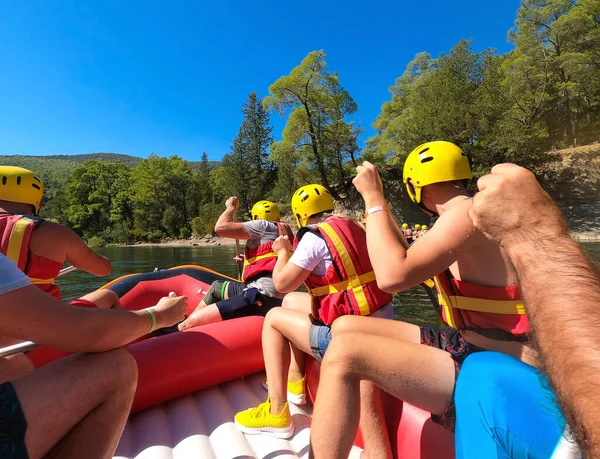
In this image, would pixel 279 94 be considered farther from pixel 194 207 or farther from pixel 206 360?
pixel 206 360

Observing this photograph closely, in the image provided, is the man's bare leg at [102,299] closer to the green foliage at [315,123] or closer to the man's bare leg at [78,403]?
the man's bare leg at [78,403]

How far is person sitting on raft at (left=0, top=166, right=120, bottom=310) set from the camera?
1.88 meters

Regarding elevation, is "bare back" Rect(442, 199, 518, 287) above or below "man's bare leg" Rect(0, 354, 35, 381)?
above

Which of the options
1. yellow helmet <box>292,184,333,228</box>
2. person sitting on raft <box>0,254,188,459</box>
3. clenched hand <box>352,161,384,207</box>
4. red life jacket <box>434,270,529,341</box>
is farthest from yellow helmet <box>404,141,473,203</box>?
person sitting on raft <box>0,254,188,459</box>

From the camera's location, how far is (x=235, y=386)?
2.71m

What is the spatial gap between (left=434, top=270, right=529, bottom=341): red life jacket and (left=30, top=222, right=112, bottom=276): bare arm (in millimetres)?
2052

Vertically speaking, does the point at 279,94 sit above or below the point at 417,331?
above

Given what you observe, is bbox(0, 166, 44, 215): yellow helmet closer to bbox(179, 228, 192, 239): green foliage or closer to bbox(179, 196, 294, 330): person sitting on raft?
bbox(179, 196, 294, 330): person sitting on raft

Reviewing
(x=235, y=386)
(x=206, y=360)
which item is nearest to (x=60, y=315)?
(x=206, y=360)

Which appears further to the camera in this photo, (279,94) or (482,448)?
(279,94)

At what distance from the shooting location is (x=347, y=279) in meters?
→ 1.95

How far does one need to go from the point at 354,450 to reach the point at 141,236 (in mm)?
43008

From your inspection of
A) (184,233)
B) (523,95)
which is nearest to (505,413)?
(523,95)

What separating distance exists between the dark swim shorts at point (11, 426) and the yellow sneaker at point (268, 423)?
1.23 meters
